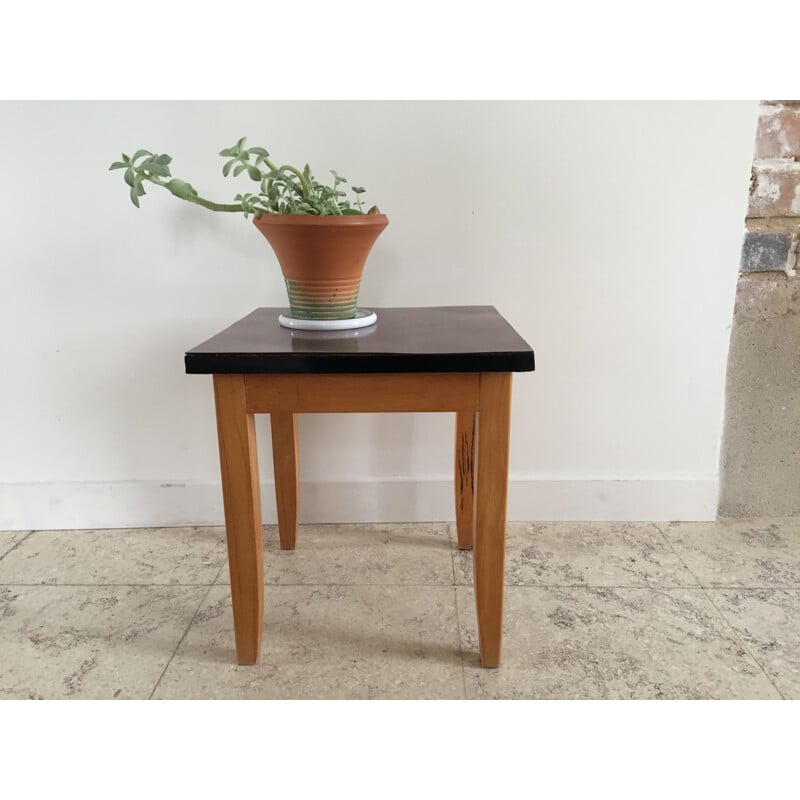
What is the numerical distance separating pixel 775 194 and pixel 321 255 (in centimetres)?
104

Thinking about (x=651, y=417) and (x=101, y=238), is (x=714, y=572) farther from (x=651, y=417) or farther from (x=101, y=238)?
(x=101, y=238)

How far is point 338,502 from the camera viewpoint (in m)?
1.57

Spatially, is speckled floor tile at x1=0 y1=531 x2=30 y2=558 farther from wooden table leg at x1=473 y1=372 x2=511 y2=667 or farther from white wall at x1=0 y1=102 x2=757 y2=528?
wooden table leg at x1=473 y1=372 x2=511 y2=667

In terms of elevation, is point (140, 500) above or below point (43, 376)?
below

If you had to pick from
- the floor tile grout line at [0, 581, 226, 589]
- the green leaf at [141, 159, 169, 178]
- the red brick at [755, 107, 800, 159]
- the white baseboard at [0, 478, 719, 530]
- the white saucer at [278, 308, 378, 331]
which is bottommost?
A: the floor tile grout line at [0, 581, 226, 589]

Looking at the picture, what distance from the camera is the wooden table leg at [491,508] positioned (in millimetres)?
995

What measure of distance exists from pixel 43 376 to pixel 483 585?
44.5 inches

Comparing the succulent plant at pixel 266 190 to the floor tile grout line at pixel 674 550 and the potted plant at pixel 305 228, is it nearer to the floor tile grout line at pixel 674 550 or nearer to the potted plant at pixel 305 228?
the potted plant at pixel 305 228

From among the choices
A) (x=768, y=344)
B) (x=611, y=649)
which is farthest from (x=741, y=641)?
(x=768, y=344)

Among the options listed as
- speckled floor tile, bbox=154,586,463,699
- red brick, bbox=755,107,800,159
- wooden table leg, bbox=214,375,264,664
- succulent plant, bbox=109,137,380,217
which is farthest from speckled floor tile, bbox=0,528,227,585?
red brick, bbox=755,107,800,159

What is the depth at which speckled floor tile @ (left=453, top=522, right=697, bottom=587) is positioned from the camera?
1.34m

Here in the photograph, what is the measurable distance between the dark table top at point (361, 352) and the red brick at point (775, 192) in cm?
75

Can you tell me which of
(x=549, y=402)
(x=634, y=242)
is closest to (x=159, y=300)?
(x=549, y=402)
